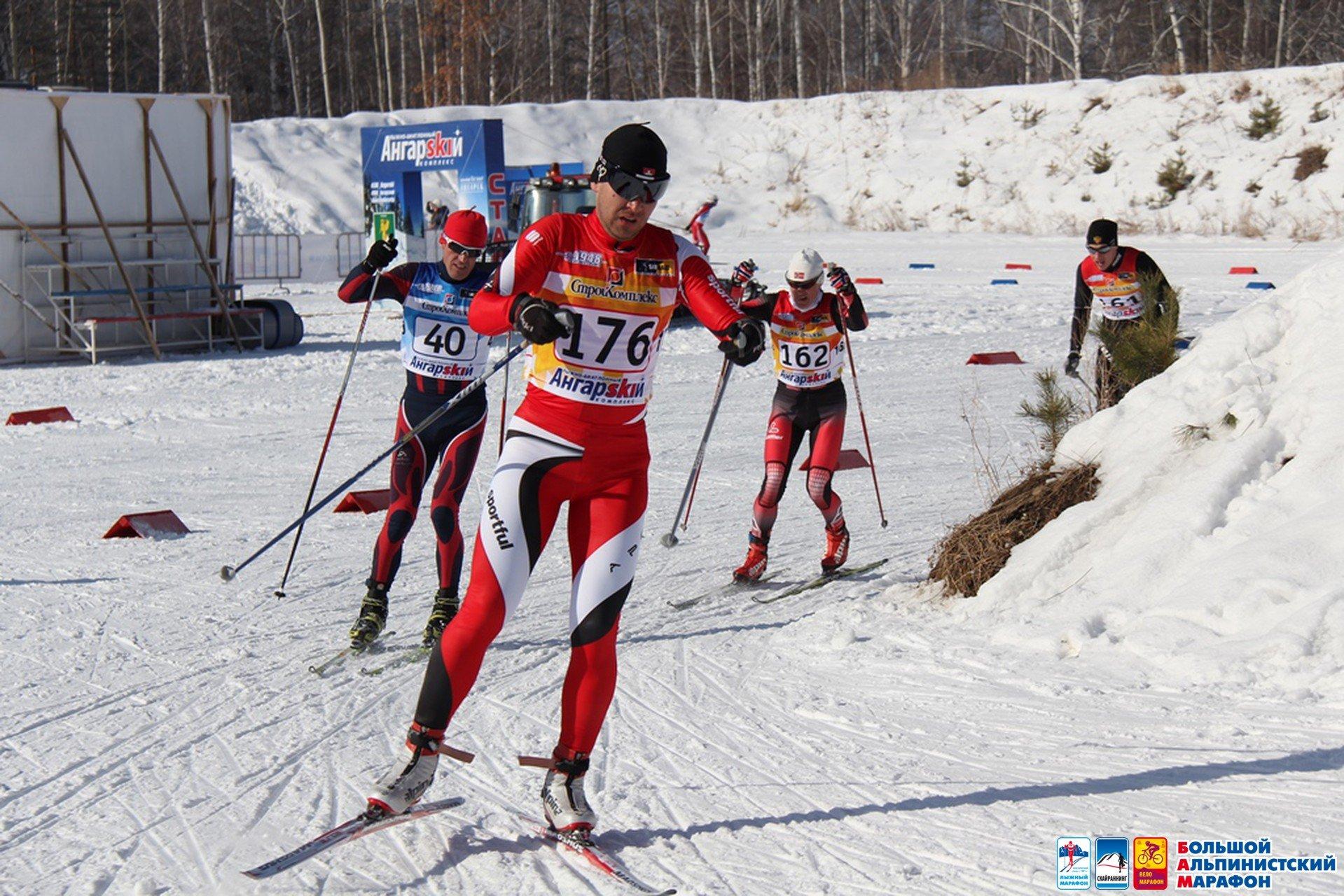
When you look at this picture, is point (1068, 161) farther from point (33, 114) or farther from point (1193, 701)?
point (1193, 701)

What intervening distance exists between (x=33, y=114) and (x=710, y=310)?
15.3 m

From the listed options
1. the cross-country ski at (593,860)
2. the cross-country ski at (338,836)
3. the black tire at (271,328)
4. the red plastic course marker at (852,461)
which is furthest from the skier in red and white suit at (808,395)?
the black tire at (271,328)

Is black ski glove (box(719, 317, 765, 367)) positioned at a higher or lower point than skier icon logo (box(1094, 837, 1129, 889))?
higher

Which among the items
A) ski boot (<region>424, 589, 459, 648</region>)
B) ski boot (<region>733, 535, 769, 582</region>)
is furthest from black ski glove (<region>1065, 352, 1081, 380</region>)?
ski boot (<region>424, 589, 459, 648</region>)

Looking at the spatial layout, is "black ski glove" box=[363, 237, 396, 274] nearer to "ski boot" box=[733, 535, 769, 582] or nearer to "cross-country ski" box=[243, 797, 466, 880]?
"ski boot" box=[733, 535, 769, 582]

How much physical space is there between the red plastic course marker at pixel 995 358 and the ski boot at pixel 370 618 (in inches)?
395

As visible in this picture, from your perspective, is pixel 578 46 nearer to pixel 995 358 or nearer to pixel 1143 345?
pixel 995 358

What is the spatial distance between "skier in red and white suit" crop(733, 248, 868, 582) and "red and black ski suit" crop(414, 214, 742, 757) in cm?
Result: 348

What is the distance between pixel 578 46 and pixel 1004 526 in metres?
50.1

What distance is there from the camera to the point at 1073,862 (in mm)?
3844

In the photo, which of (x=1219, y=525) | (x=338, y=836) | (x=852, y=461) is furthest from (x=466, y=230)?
(x=852, y=461)

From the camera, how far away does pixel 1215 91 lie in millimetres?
34656

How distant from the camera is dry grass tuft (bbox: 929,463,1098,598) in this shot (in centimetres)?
673

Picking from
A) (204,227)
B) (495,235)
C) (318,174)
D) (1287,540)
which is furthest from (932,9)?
(1287,540)
